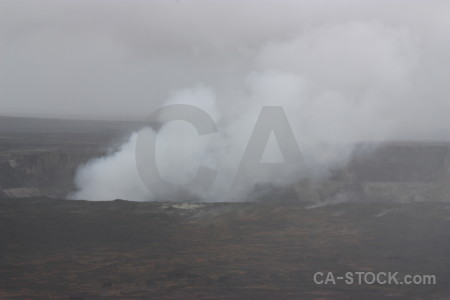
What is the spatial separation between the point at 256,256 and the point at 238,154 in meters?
17.6

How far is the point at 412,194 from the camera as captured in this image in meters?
32.6

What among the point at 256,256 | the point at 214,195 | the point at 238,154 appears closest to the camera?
the point at 256,256

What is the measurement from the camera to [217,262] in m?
17.8

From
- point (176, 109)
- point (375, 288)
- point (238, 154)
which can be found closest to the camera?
point (375, 288)

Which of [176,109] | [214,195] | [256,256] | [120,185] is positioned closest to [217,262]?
[256,256]

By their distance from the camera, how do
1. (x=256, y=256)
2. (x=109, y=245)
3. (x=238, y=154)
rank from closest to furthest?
1. (x=256, y=256)
2. (x=109, y=245)
3. (x=238, y=154)

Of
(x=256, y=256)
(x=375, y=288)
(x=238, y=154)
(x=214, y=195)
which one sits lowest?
(x=375, y=288)

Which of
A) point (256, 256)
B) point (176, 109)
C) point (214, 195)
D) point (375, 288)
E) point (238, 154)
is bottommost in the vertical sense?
point (375, 288)

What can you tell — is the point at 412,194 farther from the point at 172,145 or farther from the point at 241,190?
the point at 172,145

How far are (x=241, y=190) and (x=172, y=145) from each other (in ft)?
21.8

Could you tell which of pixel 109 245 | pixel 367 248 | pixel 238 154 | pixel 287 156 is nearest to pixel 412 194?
pixel 287 156

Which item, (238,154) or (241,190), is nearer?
(241,190)

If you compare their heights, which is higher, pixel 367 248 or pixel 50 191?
pixel 50 191

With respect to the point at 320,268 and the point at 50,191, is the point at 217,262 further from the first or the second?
the point at 50,191
